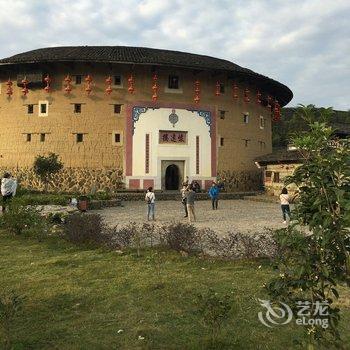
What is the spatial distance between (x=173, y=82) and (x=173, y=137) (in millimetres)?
3281

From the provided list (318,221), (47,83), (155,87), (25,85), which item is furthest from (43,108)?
(318,221)

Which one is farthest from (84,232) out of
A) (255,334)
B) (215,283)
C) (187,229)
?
(255,334)

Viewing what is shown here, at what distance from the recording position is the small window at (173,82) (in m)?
24.9

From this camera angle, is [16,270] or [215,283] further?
[16,270]

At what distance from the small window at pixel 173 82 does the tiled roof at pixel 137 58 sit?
103cm

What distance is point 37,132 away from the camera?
24.3 metres

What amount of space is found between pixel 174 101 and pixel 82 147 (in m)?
5.97

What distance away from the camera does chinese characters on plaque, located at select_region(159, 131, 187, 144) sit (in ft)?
80.7

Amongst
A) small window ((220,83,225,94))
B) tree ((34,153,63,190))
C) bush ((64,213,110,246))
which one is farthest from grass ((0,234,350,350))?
small window ((220,83,225,94))

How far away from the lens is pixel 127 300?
5156 mm

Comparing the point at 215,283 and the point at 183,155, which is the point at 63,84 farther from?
the point at 215,283

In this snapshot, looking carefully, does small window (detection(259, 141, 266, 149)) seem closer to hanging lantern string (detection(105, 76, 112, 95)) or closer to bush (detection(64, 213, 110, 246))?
hanging lantern string (detection(105, 76, 112, 95))

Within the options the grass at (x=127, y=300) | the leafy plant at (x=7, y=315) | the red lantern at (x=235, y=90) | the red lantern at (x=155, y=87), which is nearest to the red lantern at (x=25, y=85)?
the red lantern at (x=155, y=87)

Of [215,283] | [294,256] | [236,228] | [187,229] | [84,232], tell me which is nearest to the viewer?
[294,256]
